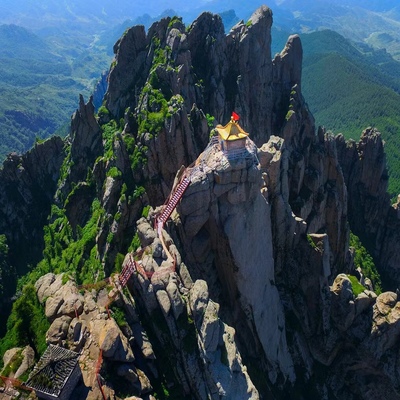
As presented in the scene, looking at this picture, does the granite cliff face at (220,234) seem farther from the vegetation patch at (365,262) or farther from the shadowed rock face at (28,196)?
the vegetation patch at (365,262)

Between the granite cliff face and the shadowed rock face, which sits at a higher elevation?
the granite cliff face

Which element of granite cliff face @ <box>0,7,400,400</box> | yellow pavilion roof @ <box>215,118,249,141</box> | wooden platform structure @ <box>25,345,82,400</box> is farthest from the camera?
yellow pavilion roof @ <box>215,118,249,141</box>

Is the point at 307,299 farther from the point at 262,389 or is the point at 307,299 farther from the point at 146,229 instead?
the point at 146,229

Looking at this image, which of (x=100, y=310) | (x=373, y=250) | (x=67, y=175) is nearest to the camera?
(x=100, y=310)

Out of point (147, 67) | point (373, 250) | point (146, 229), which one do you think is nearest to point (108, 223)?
point (146, 229)

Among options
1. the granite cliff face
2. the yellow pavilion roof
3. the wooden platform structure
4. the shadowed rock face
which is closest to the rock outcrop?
the granite cliff face

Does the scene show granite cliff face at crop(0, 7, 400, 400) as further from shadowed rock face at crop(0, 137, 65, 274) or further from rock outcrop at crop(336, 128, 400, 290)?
shadowed rock face at crop(0, 137, 65, 274)

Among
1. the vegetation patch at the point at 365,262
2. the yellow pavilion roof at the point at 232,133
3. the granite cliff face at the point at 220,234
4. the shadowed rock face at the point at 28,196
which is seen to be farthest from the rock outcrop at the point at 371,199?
the shadowed rock face at the point at 28,196

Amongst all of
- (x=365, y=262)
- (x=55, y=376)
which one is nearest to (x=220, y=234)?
(x=55, y=376)

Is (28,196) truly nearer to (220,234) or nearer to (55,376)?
(220,234)
